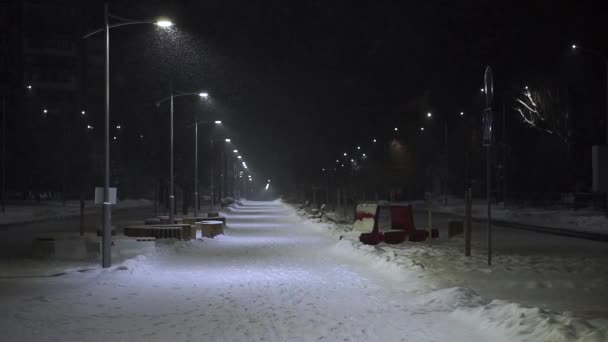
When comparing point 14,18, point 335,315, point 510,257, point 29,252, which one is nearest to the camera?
point 335,315

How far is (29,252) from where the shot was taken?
21859mm

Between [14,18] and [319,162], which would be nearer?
[319,162]

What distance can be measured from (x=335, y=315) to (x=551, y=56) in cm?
5706

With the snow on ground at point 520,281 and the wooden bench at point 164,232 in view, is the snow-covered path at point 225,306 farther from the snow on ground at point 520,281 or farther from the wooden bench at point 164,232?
the wooden bench at point 164,232

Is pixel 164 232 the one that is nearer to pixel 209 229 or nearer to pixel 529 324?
pixel 209 229

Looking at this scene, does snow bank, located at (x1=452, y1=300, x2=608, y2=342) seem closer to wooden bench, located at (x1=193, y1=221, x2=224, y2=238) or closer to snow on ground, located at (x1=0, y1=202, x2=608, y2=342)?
snow on ground, located at (x1=0, y1=202, x2=608, y2=342)

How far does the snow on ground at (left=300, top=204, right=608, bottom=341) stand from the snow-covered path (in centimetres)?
53

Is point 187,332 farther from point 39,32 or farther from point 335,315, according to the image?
point 39,32

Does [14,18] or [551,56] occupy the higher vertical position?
[14,18]

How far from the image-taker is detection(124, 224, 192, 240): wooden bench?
88.0 feet

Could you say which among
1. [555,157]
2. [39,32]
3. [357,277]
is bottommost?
[357,277]

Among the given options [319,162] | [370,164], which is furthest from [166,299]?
[319,162]

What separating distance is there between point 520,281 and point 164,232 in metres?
15.9

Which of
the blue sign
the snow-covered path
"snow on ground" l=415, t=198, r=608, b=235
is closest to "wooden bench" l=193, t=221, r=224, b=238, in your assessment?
the snow-covered path
